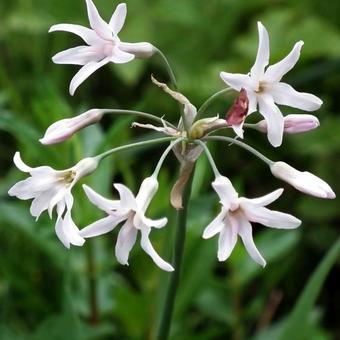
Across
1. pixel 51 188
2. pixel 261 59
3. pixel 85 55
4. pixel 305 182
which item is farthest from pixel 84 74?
pixel 305 182

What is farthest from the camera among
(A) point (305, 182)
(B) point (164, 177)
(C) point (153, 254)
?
(B) point (164, 177)

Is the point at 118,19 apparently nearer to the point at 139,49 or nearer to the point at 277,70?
the point at 139,49

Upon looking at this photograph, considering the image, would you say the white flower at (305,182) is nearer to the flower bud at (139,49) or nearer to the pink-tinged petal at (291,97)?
the pink-tinged petal at (291,97)

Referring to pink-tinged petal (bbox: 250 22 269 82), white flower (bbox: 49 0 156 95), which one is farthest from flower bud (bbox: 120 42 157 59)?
pink-tinged petal (bbox: 250 22 269 82)

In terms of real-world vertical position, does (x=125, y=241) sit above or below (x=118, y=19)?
below

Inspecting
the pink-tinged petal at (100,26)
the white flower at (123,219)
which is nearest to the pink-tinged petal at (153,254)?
the white flower at (123,219)

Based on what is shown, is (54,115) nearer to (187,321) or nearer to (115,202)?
(187,321)
